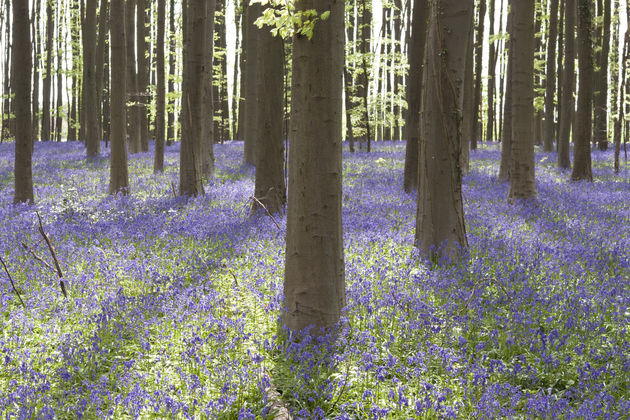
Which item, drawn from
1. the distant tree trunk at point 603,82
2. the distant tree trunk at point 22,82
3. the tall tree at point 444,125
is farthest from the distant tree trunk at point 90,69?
the distant tree trunk at point 603,82

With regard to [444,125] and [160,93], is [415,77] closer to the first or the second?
[444,125]

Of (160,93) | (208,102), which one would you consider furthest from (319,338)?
(160,93)

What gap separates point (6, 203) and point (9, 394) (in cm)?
924

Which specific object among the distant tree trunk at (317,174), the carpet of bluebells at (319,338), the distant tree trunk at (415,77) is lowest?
the carpet of bluebells at (319,338)

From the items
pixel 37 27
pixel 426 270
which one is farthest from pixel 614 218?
pixel 37 27

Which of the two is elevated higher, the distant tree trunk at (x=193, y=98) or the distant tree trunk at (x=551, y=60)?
the distant tree trunk at (x=551, y=60)

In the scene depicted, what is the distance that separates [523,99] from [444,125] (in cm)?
500

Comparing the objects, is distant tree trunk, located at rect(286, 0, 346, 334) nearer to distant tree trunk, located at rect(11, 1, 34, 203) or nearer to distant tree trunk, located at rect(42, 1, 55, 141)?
distant tree trunk, located at rect(11, 1, 34, 203)

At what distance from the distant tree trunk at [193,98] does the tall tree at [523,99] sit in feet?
24.2

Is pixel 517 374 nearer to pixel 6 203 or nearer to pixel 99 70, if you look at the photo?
pixel 6 203

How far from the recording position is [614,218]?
9992 mm

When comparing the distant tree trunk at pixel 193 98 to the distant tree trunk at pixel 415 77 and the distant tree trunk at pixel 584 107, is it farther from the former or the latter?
the distant tree trunk at pixel 584 107

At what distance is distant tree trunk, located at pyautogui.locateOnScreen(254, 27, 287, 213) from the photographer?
32.6 ft

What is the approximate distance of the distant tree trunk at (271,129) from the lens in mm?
9938
